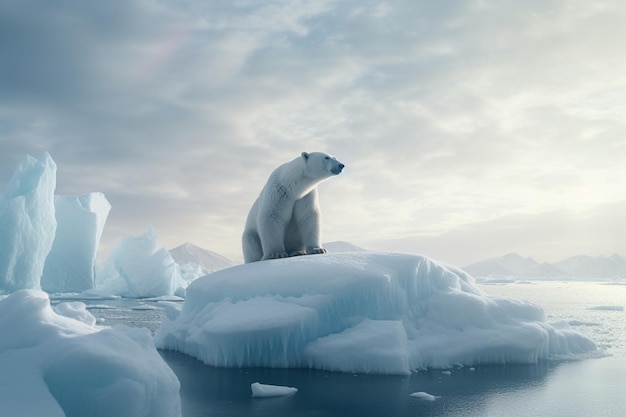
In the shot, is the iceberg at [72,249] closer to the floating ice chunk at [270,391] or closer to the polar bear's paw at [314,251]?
the polar bear's paw at [314,251]

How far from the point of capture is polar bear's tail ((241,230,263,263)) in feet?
25.2

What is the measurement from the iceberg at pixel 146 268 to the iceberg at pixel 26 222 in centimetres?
458

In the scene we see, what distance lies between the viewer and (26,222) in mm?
18672

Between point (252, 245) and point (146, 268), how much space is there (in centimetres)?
1764

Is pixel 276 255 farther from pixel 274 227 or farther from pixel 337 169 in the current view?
pixel 337 169

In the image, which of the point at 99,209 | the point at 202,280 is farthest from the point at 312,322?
the point at 99,209

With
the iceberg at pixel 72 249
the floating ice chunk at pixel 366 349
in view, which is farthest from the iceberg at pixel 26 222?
the floating ice chunk at pixel 366 349

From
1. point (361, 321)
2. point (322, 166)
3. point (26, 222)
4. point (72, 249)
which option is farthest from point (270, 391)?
point (72, 249)

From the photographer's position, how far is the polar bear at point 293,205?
22.8 feet

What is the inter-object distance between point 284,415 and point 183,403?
2.98 feet

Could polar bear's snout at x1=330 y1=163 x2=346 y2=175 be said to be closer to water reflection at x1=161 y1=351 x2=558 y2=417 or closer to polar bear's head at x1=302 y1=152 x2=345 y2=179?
polar bear's head at x1=302 y1=152 x2=345 y2=179

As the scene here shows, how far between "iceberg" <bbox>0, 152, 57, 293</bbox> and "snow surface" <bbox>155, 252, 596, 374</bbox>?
49.0 ft

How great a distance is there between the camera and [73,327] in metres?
3.63

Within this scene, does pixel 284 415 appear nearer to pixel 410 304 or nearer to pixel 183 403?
pixel 183 403
